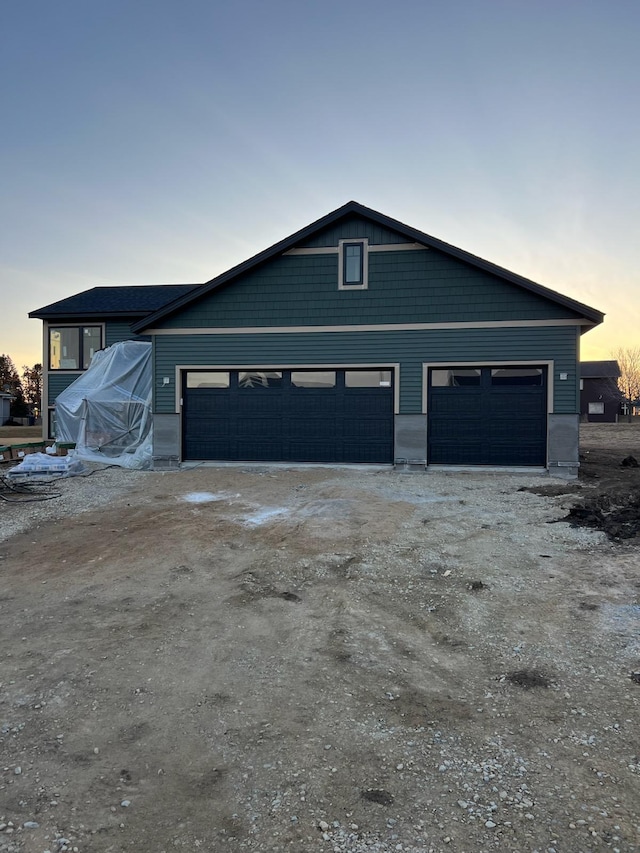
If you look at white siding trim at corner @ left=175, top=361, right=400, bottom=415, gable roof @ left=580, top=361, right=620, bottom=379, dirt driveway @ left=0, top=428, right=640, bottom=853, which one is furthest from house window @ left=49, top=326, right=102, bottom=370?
gable roof @ left=580, top=361, right=620, bottom=379

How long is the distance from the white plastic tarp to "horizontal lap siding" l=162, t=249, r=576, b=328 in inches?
107

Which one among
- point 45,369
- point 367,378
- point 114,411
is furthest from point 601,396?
point 45,369

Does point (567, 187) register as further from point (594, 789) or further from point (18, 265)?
point (18, 265)

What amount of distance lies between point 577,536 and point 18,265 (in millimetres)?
24344

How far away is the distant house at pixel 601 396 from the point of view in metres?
47.5

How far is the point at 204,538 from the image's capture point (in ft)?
22.3

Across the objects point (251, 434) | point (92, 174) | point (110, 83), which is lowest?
point (251, 434)

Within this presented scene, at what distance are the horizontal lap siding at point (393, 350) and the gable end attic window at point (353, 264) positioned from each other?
4.58ft

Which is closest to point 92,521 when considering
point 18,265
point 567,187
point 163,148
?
point 163,148

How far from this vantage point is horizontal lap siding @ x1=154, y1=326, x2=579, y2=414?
12.5 meters

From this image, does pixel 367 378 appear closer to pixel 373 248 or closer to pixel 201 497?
pixel 373 248

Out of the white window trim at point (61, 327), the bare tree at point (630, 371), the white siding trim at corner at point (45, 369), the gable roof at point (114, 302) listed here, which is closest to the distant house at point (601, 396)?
the bare tree at point (630, 371)

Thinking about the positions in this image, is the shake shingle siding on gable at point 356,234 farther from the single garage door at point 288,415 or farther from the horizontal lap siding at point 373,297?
the single garage door at point 288,415

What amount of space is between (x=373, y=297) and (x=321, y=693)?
38.0ft
